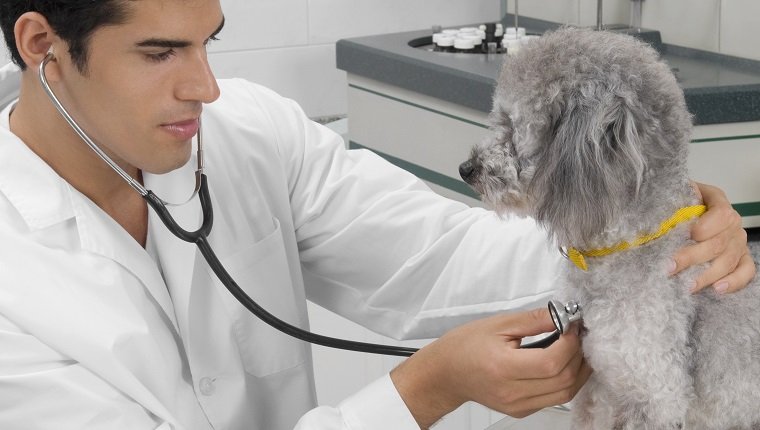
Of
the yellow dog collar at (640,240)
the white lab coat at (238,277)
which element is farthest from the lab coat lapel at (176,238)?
the yellow dog collar at (640,240)

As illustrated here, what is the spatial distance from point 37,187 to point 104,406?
292 millimetres

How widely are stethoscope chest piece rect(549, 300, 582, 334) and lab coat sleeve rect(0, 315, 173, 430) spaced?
465 mm

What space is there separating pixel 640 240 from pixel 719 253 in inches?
3.6

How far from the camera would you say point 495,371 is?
1107 mm

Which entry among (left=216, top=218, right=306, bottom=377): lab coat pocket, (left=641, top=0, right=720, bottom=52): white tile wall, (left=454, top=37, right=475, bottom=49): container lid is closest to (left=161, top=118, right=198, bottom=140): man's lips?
(left=216, top=218, right=306, bottom=377): lab coat pocket

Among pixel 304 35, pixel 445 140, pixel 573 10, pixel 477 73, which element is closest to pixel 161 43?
pixel 477 73

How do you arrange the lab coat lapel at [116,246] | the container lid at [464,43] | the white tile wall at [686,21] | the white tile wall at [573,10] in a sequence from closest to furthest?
1. the lab coat lapel at [116,246]
2. the white tile wall at [686,21]
3. the container lid at [464,43]
4. the white tile wall at [573,10]

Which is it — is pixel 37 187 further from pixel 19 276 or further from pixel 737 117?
pixel 737 117

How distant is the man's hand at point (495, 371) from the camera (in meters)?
1.09

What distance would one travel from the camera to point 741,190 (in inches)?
81.4

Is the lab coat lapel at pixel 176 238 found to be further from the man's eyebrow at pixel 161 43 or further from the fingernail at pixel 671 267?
the fingernail at pixel 671 267

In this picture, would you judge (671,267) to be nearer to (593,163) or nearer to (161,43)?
(593,163)

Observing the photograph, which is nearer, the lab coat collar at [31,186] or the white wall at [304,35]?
the lab coat collar at [31,186]

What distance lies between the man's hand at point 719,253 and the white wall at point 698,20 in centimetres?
137
